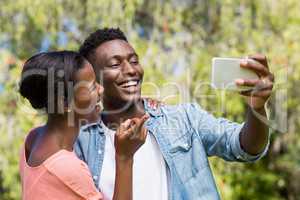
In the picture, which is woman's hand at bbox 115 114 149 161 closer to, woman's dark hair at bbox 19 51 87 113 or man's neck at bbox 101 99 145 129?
woman's dark hair at bbox 19 51 87 113

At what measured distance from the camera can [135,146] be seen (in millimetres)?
1832

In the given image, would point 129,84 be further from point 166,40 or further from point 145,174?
point 166,40

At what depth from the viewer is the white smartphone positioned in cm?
186

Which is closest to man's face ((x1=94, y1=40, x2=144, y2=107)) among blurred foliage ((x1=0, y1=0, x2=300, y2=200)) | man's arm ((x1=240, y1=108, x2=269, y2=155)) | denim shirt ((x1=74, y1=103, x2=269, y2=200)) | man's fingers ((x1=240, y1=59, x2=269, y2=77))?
denim shirt ((x1=74, y1=103, x2=269, y2=200))

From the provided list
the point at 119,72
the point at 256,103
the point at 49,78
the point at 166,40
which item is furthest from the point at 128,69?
the point at 166,40

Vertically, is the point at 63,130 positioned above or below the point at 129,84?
below

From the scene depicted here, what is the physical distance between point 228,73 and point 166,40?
306cm

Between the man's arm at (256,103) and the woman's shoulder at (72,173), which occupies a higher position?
the man's arm at (256,103)

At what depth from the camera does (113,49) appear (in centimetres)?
232

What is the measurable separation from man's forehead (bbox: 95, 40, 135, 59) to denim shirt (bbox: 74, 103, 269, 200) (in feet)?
0.73

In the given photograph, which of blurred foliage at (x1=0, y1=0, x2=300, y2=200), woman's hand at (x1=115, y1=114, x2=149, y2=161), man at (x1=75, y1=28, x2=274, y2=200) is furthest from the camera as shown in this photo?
blurred foliage at (x1=0, y1=0, x2=300, y2=200)

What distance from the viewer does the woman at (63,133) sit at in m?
1.82

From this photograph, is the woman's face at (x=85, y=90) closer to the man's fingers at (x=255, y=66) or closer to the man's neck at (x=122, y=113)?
the man's neck at (x=122, y=113)

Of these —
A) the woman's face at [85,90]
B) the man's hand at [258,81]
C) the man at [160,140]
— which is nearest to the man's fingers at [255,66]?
the man's hand at [258,81]
